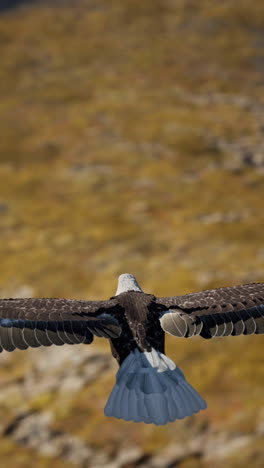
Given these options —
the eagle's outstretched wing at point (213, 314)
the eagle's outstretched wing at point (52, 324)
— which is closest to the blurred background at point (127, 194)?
the eagle's outstretched wing at point (213, 314)

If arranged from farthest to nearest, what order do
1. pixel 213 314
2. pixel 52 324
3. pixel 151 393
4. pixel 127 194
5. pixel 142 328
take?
pixel 127 194, pixel 213 314, pixel 142 328, pixel 52 324, pixel 151 393

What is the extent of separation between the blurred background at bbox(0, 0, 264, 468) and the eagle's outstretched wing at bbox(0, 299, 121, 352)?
728cm

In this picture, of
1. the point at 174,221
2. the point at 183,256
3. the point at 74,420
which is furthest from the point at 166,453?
the point at 174,221

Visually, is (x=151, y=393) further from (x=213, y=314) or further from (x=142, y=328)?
(x=213, y=314)

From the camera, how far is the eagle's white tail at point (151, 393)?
7477 millimetres

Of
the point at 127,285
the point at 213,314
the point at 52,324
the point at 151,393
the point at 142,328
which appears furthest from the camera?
the point at 127,285

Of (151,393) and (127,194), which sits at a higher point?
(127,194)

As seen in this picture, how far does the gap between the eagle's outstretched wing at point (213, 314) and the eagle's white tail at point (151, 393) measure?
18.4 inches

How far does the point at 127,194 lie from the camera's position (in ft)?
76.9

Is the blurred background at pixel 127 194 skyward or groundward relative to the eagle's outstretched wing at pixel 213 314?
skyward

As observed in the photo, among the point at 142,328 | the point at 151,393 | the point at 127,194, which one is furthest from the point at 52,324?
the point at 127,194

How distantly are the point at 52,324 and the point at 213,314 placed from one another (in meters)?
1.95

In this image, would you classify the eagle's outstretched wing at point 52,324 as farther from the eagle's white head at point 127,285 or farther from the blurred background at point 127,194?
the blurred background at point 127,194

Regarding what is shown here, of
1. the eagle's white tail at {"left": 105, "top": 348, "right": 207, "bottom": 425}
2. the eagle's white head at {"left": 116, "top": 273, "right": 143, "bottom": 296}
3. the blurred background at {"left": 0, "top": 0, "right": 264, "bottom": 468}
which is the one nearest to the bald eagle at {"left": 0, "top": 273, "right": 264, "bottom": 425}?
the eagle's white tail at {"left": 105, "top": 348, "right": 207, "bottom": 425}
